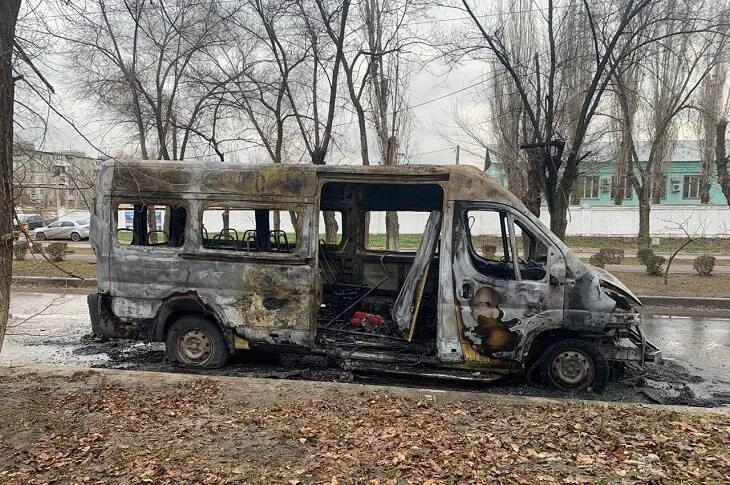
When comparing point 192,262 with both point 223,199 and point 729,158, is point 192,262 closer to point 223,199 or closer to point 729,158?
point 223,199

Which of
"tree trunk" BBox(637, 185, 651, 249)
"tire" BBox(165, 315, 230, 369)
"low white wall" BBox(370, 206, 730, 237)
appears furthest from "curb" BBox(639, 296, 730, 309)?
"low white wall" BBox(370, 206, 730, 237)

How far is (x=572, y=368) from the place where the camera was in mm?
6000

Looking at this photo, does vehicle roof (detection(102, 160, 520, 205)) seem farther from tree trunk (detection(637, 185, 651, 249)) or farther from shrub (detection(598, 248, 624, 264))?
tree trunk (detection(637, 185, 651, 249))

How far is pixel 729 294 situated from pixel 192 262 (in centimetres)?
1214

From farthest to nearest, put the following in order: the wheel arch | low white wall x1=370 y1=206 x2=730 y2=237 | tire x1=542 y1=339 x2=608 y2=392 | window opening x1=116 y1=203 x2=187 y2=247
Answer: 1. low white wall x1=370 y1=206 x2=730 y2=237
2. window opening x1=116 y1=203 x2=187 y2=247
3. the wheel arch
4. tire x1=542 y1=339 x2=608 y2=392

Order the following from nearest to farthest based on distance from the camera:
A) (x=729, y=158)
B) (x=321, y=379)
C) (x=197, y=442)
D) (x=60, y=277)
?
(x=197, y=442), (x=321, y=379), (x=60, y=277), (x=729, y=158)

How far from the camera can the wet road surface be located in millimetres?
6156

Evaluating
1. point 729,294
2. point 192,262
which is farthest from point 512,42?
point 192,262

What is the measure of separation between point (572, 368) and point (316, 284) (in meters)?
3.07

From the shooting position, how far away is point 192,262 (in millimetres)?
6625

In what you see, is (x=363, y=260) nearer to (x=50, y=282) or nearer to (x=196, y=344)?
(x=196, y=344)

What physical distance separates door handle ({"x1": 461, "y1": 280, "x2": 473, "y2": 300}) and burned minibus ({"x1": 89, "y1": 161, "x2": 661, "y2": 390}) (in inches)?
0.4

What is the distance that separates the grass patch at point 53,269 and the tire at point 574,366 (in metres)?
12.3

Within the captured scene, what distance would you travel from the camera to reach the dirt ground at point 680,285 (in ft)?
41.4
